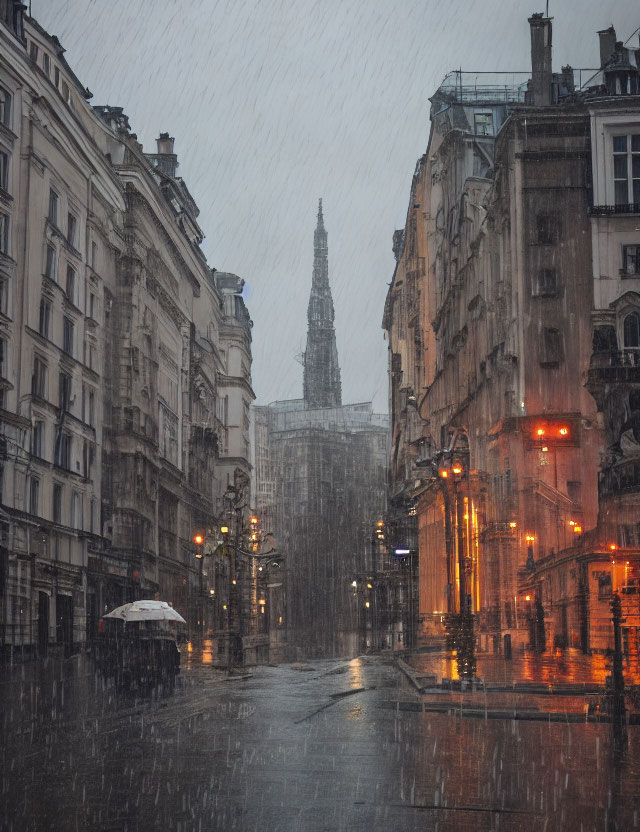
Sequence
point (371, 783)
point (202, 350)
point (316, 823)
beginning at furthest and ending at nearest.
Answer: point (202, 350) < point (371, 783) < point (316, 823)

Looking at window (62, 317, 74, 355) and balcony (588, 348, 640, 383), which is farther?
window (62, 317, 74, 355)

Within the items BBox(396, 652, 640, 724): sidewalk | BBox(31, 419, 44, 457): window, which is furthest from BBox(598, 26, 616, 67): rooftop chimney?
BBox(396, 652, 640, 724): sidewalk

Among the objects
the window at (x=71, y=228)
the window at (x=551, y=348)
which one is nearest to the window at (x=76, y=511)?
the window at (x=71, y=228)

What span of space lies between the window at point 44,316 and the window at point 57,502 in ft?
18.9

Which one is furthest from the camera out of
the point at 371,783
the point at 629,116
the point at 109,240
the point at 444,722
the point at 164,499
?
the point at 164,499

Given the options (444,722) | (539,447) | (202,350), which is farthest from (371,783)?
(202,350)

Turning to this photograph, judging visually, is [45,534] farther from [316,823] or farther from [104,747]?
[316,823]

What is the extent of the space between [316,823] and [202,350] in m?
78.7

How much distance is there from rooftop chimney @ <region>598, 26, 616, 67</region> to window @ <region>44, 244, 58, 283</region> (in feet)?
90.6

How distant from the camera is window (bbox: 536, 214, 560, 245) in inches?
1984

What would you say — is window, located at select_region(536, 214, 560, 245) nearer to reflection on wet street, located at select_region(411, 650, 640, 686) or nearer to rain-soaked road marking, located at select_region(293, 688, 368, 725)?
reflection on wet street, located at select_region(411, 650, 640, 686)

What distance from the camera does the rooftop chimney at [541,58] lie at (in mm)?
56153

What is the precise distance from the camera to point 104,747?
14312mm

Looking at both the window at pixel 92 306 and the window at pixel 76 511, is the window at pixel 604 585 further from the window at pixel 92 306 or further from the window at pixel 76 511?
the window at pixel 92 306
